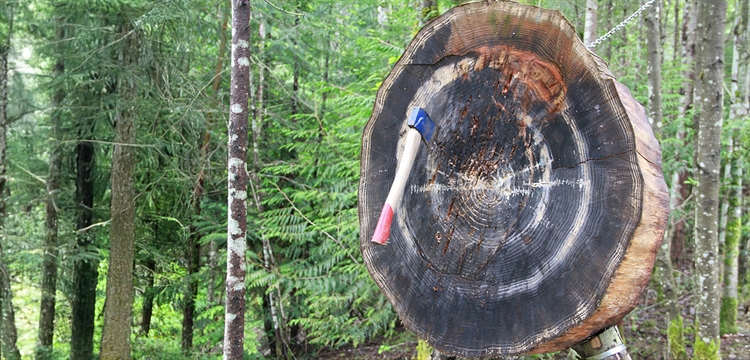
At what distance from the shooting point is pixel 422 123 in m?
2.28

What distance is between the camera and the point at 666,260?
231 inches

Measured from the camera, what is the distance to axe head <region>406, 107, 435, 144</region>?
224cm

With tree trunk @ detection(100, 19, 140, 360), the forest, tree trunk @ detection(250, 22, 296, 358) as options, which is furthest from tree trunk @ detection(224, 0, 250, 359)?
tree trunk @ detection(100, 19, 140, 360)

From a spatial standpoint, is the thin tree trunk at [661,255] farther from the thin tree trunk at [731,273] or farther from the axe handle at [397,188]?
the axe handle at [397,188]

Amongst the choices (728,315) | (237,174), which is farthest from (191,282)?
(728,315)

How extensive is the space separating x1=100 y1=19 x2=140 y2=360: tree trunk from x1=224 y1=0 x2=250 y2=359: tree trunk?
159 inches

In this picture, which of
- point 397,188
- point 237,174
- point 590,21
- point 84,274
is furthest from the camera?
point 84,274

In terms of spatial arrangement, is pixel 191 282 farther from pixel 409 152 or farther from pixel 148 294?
pixel 409 152

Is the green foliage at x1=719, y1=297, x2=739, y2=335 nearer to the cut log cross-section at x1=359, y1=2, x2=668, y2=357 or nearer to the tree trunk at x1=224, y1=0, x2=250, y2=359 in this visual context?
the tree trunk at x1=224, y1=0, x2=250, y2=359

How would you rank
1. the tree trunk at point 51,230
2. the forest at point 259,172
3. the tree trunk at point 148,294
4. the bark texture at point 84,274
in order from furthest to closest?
the bark texture at point 84,274
the tree trunk at point 148,294
the tree trunk at point 51,230
the forest at point 259,172

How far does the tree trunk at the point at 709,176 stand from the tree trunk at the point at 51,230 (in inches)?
330

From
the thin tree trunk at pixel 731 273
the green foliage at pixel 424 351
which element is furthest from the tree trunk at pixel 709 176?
the green foliage at pixel 424 351

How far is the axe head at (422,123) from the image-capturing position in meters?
2.24

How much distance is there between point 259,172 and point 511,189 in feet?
20.2
